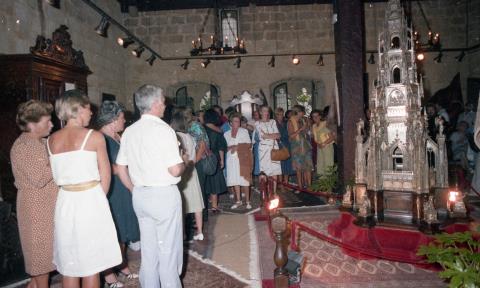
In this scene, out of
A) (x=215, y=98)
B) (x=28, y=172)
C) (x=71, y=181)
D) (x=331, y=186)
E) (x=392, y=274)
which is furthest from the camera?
(x=215, y=98)

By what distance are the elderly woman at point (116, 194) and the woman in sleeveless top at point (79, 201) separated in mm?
963

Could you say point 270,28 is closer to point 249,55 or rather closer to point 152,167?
point 249,55

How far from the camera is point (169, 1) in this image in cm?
1269

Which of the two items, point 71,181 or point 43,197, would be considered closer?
point 71,181

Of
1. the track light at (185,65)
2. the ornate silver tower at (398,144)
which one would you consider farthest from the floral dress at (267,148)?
the track light at (185,65)

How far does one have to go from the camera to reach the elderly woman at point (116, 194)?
3791 mm

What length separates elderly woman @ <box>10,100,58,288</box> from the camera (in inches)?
119

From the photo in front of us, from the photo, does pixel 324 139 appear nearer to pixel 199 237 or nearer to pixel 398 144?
pixel 398 144

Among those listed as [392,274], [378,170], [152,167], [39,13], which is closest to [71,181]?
[152,167]

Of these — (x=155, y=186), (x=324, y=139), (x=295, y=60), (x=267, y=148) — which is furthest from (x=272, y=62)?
(x=155, y=186)

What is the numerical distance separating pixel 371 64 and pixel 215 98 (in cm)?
614

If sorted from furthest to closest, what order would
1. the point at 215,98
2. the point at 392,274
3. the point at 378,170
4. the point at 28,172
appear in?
the point at 215,98, the point at 378,170, the point at 392,274, the point at 28,172

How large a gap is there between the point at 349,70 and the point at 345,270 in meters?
3.30

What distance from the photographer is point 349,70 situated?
228 inches
